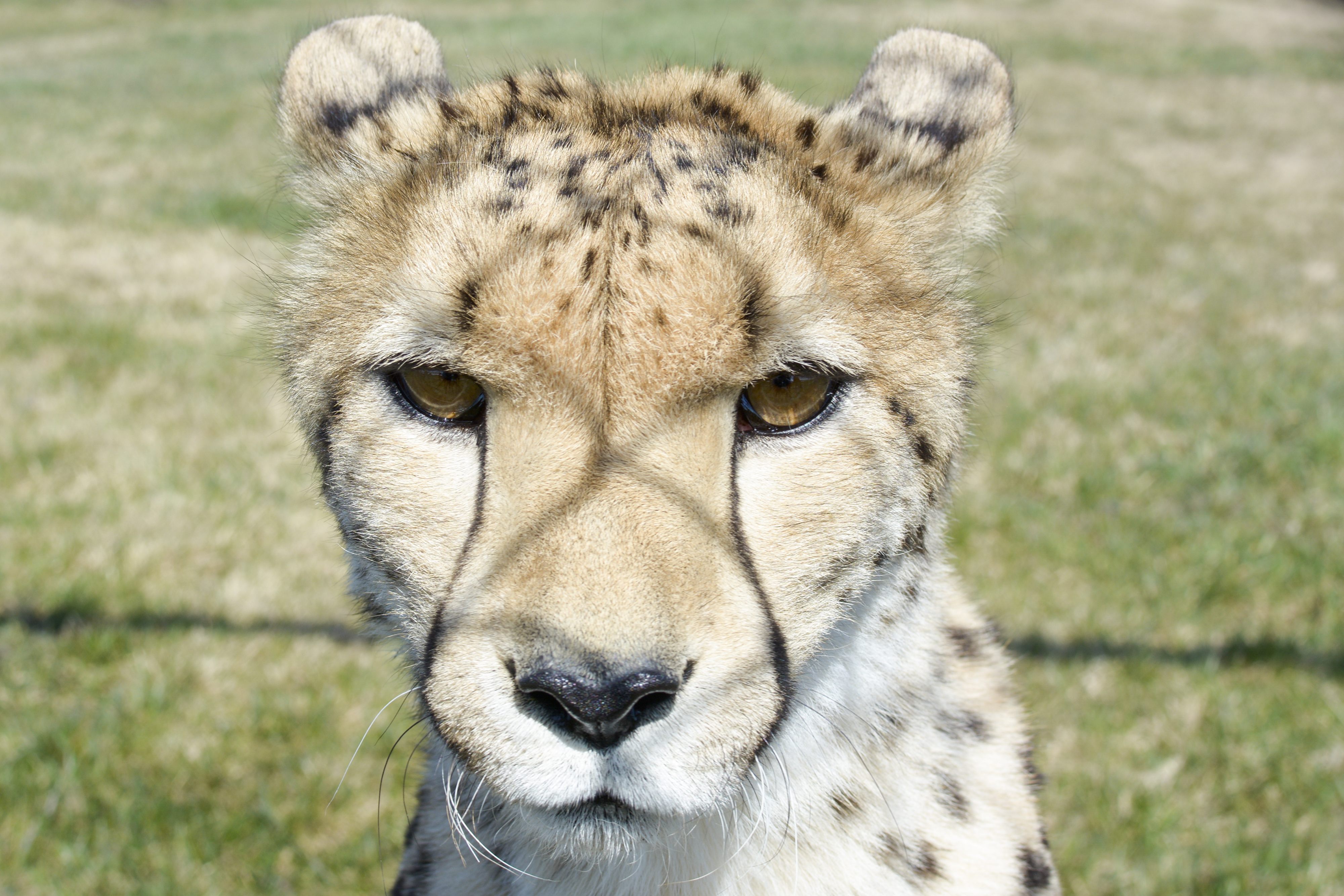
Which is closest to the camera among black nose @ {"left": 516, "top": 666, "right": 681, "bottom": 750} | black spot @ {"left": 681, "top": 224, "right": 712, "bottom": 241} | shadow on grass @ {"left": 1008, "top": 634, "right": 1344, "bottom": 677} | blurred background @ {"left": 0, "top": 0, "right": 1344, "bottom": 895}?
black nose @ {"left": 516, "top": 666, "right": 681, "bottom": 750}

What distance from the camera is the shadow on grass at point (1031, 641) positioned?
11.4ft

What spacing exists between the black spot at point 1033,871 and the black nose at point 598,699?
2.99 feet

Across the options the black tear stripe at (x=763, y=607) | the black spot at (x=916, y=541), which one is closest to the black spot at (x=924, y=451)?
the black spot at (x=916, y=541)

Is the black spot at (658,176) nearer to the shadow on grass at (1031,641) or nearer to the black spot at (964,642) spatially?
the black spot at (964,642)

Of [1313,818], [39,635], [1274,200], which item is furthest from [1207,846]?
[1274,200]

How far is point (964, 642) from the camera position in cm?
215

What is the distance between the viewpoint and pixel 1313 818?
2.83m

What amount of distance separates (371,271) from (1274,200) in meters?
9.68

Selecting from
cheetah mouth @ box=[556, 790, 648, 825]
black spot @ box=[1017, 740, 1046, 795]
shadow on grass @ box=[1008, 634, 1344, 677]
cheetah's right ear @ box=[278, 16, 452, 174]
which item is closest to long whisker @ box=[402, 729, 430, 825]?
cheetah mouth @ box=[556, 790, 648, 825]

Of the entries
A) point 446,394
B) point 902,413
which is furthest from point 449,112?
point 902,413

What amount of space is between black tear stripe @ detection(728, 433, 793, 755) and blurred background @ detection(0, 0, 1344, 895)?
0.93 metres

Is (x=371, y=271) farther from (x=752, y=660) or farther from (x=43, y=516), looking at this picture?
(x=43, y=516)

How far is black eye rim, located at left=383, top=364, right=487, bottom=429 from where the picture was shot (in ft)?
4.97

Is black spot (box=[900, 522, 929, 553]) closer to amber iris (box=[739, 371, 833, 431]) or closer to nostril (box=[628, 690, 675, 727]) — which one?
amber iris (box=[739, 371, 833, 431])
